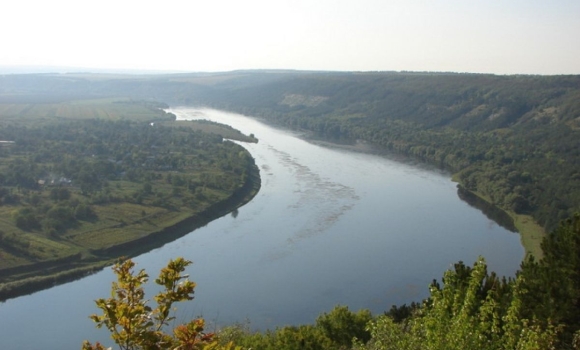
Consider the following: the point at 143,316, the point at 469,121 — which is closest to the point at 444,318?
the point at 143,316

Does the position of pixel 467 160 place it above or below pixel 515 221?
above

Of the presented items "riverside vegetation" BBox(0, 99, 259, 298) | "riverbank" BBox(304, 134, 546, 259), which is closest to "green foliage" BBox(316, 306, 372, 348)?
"riverbank" BBox(304, 134, 546, 259)

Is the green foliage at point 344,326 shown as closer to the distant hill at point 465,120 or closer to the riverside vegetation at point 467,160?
the riverside vegetation at point 467,160

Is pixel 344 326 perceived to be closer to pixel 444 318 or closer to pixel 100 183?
pixel 444 318

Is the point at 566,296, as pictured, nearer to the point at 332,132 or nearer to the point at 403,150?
the point at 403,150

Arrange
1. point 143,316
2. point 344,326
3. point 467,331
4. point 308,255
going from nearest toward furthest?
point 143,316, point 467,331, point 344,326, point 308,255

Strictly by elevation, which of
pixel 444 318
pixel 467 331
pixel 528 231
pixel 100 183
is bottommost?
pixel 100 183
